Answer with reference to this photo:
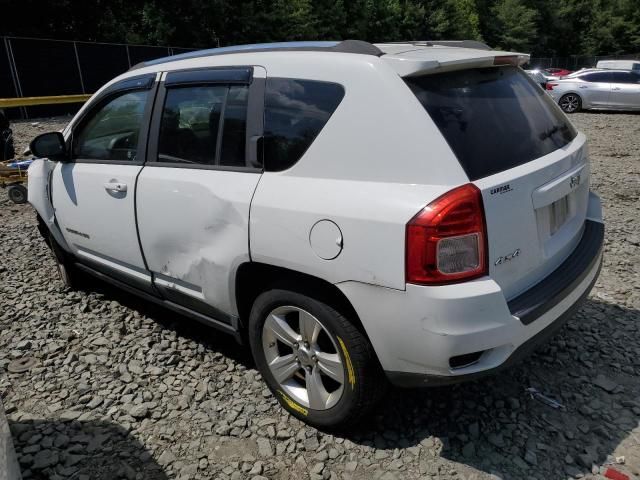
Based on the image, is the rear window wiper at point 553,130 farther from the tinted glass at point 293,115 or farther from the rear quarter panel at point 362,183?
the tinted glass at point 293,115

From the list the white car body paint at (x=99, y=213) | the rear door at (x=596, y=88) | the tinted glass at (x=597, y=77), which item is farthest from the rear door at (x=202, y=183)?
the tinted glass at (x=597, y=77)

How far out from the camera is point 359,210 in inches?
86.9

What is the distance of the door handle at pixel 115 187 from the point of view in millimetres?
3258

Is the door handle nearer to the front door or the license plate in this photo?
the front door

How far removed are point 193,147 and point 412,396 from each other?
6.15 ft

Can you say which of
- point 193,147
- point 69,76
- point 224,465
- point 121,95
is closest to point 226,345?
point 224,465

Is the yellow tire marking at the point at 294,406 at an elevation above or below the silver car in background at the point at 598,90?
above

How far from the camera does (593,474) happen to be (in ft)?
7.84

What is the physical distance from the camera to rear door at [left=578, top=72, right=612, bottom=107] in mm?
17109

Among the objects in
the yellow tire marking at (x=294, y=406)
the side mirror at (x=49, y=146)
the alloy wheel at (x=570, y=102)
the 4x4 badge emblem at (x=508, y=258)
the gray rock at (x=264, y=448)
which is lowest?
the alloy wheel at (x=570, y=102)

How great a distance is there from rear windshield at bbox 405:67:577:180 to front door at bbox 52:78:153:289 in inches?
72.7

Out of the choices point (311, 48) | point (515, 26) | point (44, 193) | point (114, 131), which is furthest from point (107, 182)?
point (515, 26)

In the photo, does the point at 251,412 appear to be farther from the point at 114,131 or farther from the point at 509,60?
the point at 509,60

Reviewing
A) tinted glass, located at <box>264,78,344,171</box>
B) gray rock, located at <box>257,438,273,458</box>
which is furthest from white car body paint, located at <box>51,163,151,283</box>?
gray rock, located at <box>257,438,273,458</box>
